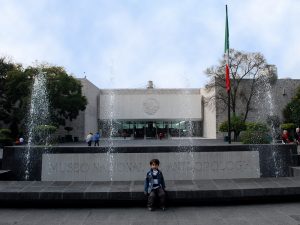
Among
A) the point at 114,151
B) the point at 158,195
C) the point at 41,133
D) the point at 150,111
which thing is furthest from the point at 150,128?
the point at 158,195

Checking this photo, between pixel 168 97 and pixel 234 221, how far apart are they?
45.5 m

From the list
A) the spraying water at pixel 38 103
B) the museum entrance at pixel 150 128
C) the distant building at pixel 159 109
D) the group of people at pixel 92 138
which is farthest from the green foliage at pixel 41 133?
the museum entrance at pixel 150 128

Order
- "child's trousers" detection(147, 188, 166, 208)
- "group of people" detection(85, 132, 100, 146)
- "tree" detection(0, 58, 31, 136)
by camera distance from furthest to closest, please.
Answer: "tree" detection(0, 58, 31, 136) → "group of people" detection(85, 132, 100, 146) → "child's trousers" detection(147, 188, 166, 208)

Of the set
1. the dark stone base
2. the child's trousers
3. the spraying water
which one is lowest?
the child's trousers

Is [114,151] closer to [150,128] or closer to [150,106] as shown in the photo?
[150,106]

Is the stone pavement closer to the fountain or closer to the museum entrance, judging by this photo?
the fountain

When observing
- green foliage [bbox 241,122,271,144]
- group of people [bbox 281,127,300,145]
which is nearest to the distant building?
group of people [bbox 281,127,300,145]

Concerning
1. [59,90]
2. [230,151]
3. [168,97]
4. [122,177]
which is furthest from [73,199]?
[168,97]

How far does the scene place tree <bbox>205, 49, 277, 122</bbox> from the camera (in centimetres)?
4284

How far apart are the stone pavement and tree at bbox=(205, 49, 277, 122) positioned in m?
35.5

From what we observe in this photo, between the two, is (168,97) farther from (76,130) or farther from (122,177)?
(122,177)

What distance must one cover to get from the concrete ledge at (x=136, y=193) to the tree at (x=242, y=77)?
114 ft

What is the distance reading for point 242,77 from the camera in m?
43.5

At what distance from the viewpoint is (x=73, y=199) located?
7.37 metres
